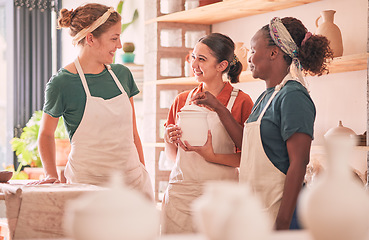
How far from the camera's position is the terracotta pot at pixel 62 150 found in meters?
4.88

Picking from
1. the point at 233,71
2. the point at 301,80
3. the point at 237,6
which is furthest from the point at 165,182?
the point at 301,80

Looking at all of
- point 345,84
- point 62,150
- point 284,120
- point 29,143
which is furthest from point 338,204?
point 29,143

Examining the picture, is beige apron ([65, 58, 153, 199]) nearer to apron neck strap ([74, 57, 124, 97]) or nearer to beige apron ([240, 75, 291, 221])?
apron neck strap ([74, 57, 124, 97])

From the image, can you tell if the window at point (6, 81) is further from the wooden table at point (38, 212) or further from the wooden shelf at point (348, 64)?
the wooden table at point (38, 212)

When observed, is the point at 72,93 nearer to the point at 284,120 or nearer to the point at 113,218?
the point at 284,120

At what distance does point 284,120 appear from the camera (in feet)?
6.09

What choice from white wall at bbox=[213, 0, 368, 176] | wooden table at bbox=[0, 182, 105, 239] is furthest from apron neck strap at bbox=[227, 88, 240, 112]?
white wall at bbox=[213, 0, 368, 176]

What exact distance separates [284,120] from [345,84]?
153 cm

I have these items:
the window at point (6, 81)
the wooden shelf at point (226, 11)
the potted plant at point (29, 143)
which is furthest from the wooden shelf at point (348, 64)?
the window at point (6, 81)

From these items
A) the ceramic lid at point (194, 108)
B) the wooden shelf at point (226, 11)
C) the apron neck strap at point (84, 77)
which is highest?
the wooden shelf at point (226, 11)

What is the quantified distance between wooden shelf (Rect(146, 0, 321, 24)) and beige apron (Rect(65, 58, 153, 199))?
1.35 meters

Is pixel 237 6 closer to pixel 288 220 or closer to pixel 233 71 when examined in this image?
pixel 233 71

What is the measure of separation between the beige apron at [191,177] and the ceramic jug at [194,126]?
77 millimetres

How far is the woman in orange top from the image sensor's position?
232cm
